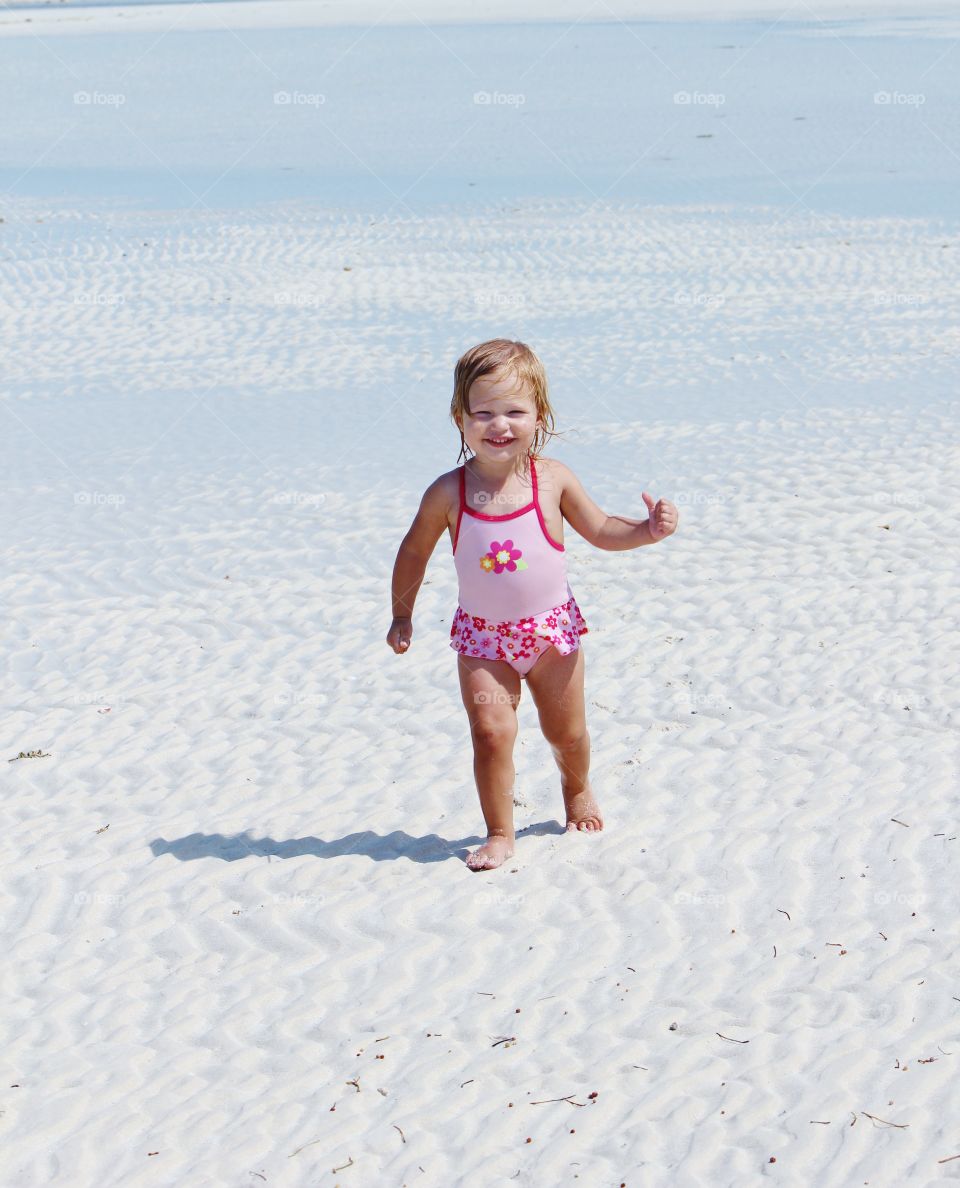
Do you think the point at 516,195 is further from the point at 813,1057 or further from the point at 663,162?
the point at 813,1057

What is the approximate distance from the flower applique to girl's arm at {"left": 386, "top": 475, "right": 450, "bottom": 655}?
0.18 meters

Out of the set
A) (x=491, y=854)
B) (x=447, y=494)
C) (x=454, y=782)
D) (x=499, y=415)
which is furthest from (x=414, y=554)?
(x=454, y=782)

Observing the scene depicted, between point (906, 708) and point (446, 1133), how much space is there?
3387mm

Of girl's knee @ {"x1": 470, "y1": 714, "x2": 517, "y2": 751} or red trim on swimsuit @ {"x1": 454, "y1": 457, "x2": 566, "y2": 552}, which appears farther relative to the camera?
girl's knee @ {"x1": 470, "y1": 714, "x2": 517, "y2": 751}

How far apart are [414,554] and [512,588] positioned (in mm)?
377

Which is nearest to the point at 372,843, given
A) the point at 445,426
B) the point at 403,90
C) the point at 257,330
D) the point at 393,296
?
the point at 445,426

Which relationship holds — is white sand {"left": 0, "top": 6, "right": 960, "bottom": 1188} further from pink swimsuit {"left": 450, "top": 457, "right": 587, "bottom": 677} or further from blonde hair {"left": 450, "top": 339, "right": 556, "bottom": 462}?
blonde hair {"left": 450, "top": 339, "right": 556, "bottom": 462}

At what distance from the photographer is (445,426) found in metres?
11.9

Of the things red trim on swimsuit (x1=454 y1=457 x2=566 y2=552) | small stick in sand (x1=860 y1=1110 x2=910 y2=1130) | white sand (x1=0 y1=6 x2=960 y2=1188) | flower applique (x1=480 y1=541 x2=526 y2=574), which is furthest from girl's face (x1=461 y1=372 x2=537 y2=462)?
small stick in sand (x1=860 y1=1110 x2=910 y2=1130)

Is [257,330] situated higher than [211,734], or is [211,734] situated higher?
[257,330]

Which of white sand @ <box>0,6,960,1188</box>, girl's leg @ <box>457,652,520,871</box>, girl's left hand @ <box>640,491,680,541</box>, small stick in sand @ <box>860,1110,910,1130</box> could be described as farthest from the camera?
girl's leg @ <box>457,652,520,871</box>

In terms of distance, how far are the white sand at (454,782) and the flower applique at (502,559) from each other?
110cm

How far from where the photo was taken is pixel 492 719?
510 centimetres

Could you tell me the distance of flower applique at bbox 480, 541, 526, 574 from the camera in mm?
4977
